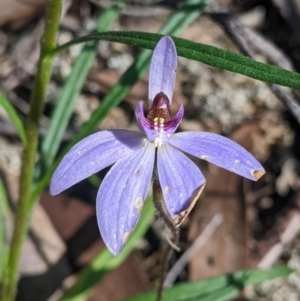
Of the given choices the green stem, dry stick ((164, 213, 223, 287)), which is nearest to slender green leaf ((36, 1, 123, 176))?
the green stem

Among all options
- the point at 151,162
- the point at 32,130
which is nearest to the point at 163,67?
the point at 151,162

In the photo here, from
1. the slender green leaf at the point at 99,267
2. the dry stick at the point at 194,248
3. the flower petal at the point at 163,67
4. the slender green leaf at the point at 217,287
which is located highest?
the flower petal at the point at 163,67

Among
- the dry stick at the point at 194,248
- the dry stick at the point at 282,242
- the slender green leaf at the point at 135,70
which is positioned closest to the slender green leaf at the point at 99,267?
the dry stick at the point at 194,248

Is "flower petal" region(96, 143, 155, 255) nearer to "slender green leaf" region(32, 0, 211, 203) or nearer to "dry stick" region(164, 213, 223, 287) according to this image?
"slender green leaf" region(32, 0, 211, 203)

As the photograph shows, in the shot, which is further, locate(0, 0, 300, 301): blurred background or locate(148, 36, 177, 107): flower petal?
locate(0, 0, 300, 301): blurred background

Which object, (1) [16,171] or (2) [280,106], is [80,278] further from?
(2) [280,106]

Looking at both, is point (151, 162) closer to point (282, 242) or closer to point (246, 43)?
point (246, 43)

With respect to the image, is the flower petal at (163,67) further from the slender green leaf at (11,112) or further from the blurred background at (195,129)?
the blurred background at (195,129)
